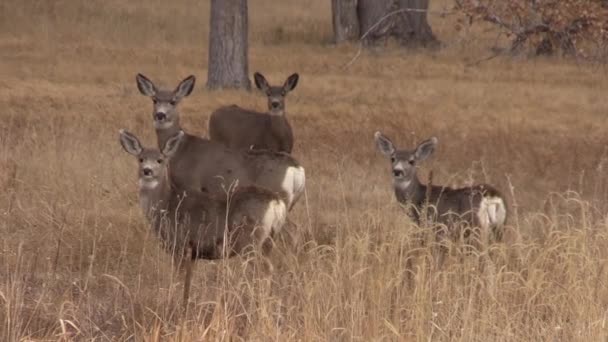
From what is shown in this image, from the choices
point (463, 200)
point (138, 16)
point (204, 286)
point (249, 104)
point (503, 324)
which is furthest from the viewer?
point (138, 16)

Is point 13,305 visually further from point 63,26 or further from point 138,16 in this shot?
point 138,16

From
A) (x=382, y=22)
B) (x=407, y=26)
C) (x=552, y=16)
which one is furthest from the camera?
(x=407, y=26)

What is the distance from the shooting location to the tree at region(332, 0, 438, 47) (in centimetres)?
2734

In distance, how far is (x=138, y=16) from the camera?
31.1 meters

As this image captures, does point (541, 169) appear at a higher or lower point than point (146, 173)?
lower

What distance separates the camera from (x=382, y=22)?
27.6 meters

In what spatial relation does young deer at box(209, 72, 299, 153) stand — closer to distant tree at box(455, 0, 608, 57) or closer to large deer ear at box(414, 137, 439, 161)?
distant tree at box(455, 0, 608, 57)

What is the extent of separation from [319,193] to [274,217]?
3244mm

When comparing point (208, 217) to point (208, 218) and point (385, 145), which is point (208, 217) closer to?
point (208, 218)

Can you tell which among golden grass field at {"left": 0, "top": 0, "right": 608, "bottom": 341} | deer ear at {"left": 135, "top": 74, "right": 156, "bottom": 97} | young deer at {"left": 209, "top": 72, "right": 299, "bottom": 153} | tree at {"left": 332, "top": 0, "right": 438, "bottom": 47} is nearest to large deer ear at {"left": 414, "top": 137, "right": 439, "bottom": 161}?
golden grass field at {"left": 0, "top": 0, "right": 608, "bottom": 341}

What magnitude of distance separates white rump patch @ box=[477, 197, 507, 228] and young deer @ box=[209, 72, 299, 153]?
418 cm

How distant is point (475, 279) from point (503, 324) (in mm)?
423

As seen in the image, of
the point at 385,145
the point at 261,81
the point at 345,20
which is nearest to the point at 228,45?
the point at 261,81

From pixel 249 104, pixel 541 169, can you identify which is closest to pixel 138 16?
pixel 249 104
